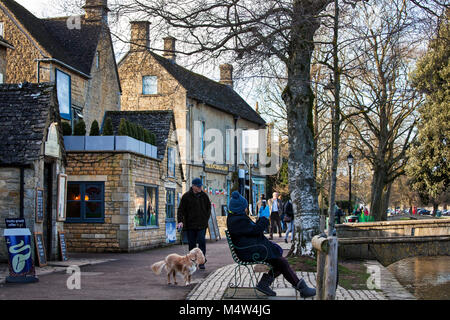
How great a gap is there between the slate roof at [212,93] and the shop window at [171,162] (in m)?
9.25

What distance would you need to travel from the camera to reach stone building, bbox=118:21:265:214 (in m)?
35.5

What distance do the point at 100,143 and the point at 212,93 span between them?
77.2 feet

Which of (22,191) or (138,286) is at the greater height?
(22,191)

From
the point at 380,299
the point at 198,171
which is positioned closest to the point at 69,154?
the point at 380,299

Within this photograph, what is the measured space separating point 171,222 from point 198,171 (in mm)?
13776

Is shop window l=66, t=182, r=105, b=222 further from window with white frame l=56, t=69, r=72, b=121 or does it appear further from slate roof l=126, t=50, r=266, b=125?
slate roof l=126, t=50, r=266, b=125

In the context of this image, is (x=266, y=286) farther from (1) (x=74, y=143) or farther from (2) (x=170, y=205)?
(2) (x=170, y=205)

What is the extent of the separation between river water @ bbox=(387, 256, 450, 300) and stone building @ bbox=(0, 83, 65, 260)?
8972mm

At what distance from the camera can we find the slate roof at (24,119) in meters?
14.6

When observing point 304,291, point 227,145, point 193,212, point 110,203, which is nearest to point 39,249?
point 193,212

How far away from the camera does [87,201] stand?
19578 mm

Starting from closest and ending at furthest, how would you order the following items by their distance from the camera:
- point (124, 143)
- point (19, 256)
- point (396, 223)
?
1. point (19, 256)
2. point (124, 143)
3. point (396, 223)

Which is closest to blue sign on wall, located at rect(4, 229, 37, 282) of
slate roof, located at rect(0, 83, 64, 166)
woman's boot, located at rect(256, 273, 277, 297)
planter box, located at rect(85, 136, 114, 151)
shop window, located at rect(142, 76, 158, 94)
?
slate roof, located at rect(0, 83, 64, 166)

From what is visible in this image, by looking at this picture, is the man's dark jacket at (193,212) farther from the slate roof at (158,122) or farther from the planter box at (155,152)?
the slate roof at (158,122)
